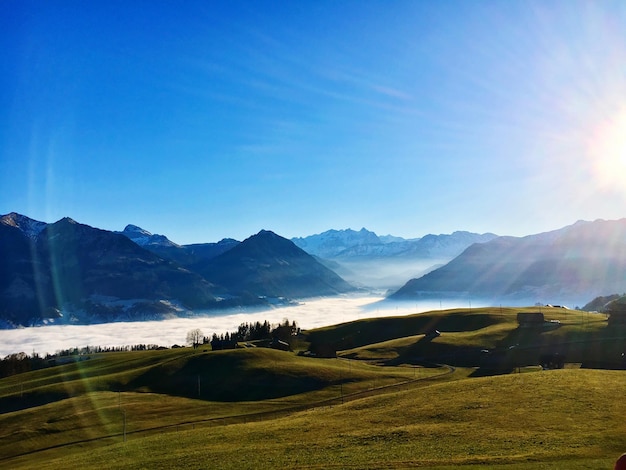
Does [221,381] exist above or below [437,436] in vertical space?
below

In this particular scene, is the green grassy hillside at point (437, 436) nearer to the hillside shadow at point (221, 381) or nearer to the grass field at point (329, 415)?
the grass field at point (329, 415)

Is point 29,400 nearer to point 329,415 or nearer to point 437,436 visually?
point 329,415

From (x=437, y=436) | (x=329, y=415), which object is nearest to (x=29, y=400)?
(x=329, y=415)

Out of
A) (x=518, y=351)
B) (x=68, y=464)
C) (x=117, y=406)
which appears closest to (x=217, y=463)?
(x=68, y=464)

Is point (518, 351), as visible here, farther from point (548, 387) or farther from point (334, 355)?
point (548, 387)

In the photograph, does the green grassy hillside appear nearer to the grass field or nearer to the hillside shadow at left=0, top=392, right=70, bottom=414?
the grass field

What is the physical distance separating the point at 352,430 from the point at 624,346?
118332 mm

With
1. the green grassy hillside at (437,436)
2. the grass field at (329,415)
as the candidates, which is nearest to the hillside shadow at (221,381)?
the grass field at (329,415)

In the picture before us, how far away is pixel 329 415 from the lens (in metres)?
72.0

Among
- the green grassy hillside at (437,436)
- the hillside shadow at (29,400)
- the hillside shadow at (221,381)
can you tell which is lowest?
the hillside shadow at (29,400)

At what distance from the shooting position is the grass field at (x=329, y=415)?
152 feet

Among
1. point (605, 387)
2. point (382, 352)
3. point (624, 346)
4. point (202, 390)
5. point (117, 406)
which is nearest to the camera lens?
point (605, 387)

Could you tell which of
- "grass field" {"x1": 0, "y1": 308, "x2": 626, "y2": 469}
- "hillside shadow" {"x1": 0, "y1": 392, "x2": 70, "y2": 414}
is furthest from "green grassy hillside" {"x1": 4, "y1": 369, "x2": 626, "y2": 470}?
"hillside shadow" {"x1": 0, "y1": 392, "x2": 70, "y2": 414}

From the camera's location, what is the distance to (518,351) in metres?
147
